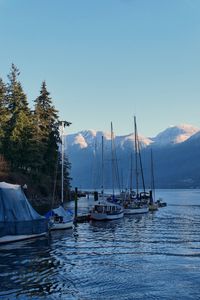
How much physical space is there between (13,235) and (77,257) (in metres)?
8.26

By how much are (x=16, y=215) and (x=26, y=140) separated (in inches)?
2071

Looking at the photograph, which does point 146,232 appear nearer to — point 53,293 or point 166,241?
point 166,241

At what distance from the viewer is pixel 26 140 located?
296 ft

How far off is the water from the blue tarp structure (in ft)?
4.16

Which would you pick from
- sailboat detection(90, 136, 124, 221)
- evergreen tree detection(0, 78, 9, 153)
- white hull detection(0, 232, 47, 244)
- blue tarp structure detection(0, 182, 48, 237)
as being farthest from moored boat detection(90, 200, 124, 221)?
evergreen tree detection(0, 78, 9, 153)

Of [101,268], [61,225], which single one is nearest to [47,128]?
[61,225]

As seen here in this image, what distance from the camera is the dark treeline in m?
88.1

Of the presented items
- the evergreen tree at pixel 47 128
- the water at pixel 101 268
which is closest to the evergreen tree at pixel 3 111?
the evergreen tree at pixel 47 128

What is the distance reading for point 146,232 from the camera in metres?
50.2

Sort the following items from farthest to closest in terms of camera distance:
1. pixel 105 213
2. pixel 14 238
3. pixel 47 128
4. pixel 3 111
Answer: pixel 47 128
pixel 3 111
pixel 105 213
pixel 14 238

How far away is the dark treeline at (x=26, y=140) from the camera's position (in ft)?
289

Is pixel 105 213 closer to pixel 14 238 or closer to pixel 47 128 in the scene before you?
pixel 14 238

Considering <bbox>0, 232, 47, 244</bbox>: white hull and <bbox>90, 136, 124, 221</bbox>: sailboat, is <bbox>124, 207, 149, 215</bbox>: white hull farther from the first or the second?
<bbox>0, 232, 47, 244</bbox>: white hull

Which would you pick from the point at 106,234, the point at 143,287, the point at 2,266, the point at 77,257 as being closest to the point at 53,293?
the point at 143,287
